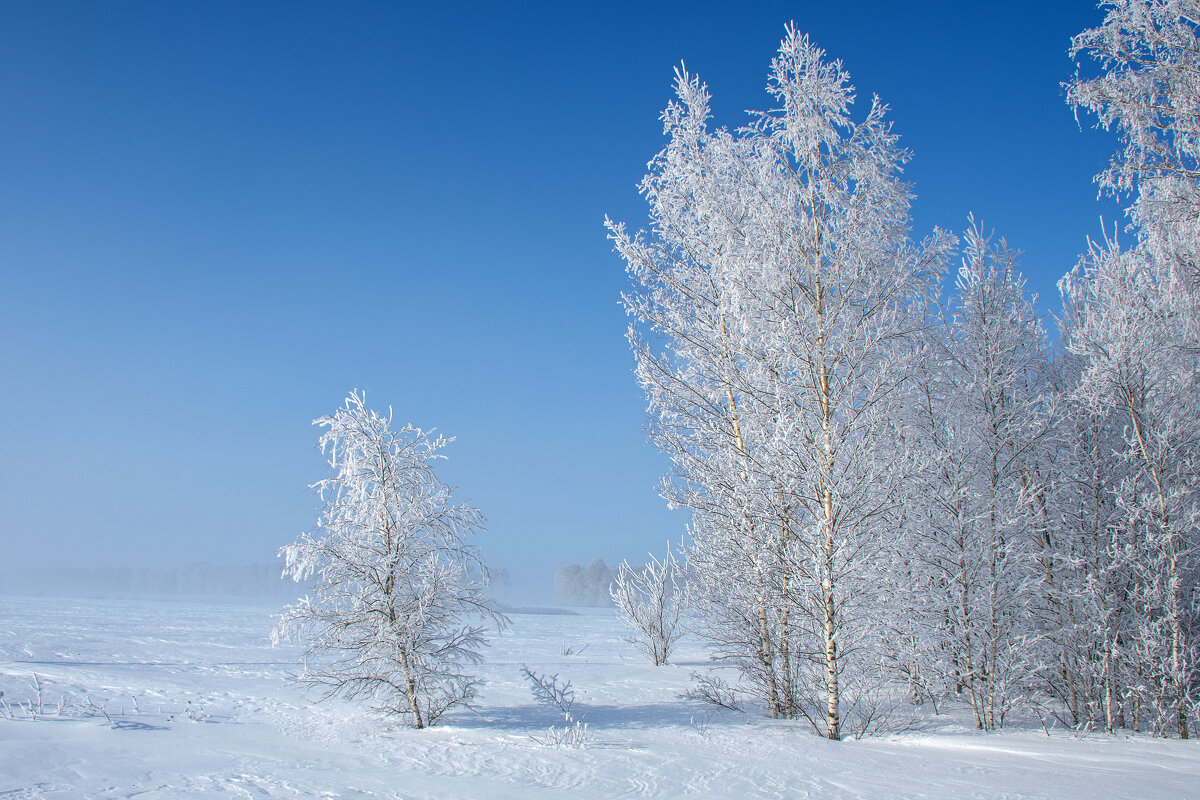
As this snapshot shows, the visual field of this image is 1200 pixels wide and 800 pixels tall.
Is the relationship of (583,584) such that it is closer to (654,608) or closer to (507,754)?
(654,608)

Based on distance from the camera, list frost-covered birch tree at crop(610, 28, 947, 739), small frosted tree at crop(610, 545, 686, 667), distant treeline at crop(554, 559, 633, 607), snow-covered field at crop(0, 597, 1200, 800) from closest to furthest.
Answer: snow-covered field at crop(0, 597, 1200, 800)
frost-covered birch tree at crop(610, 28, 947, 739)
small frosted tree at crop(610, 545, 686, 667)
distant treeline at crop(554, 559, 633, 607)

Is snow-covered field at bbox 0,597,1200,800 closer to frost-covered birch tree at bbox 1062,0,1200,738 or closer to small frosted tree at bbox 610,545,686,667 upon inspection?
frost-covered birch tree at bbox 1062,0,1200,738

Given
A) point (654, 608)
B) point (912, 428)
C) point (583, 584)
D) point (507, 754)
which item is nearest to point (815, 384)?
point (912, 428)

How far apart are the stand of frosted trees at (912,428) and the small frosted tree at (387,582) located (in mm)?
3296

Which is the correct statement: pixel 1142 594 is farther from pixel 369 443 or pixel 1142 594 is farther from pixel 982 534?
pixel 369 443

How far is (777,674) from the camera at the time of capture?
30.0ft

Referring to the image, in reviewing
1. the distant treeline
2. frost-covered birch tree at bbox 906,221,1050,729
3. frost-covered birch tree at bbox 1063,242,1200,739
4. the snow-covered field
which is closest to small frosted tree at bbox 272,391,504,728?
the snow-covered field

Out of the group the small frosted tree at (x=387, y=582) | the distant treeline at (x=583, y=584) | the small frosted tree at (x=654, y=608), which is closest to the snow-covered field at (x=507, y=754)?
the small frosted tree at (x=387, y=582)

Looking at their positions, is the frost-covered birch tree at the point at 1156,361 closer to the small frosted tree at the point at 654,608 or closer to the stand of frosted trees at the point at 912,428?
the stand of frosted trees at the point at 912,428

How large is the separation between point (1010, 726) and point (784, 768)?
16.8 ft

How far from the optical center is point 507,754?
6.95 metres

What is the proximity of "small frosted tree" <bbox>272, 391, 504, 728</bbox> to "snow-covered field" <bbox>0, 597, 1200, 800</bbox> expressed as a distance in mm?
618

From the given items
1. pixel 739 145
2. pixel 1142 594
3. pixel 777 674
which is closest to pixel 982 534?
pixel 1142 594

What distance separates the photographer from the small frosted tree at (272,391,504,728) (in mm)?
8578
